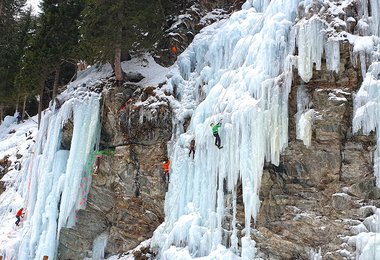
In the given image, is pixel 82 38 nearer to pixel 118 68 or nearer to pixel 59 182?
pixel 118 68

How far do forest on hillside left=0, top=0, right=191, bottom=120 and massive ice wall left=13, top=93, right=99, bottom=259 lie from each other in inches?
80.2

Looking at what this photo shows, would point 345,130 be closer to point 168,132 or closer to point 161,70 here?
point 168,132

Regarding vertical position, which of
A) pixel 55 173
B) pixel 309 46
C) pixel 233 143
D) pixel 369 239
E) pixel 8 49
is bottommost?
pixel 369 239

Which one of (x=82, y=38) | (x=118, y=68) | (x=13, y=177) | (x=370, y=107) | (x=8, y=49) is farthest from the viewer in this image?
(x=8, y=49)

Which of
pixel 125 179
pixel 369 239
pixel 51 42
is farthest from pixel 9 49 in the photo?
pixel 369 239

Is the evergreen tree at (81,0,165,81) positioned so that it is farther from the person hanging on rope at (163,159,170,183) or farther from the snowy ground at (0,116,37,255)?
the snowy ground at (0,116,37,255)

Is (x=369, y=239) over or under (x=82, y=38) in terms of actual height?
under

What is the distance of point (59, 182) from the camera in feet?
51.6

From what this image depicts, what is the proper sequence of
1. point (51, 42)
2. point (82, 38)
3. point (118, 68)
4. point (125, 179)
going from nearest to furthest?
point (125, 179)
point (118, 68)
point (82, 38)
point (51, 42)

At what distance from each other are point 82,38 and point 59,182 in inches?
222

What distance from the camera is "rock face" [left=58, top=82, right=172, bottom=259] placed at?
14.5 metres

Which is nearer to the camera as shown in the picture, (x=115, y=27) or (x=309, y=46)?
(x=309, y=46)

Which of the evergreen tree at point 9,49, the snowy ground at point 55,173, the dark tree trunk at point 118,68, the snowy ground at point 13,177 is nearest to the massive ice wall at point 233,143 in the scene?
the snowy ground at point 55,173

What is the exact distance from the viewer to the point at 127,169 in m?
14.9
